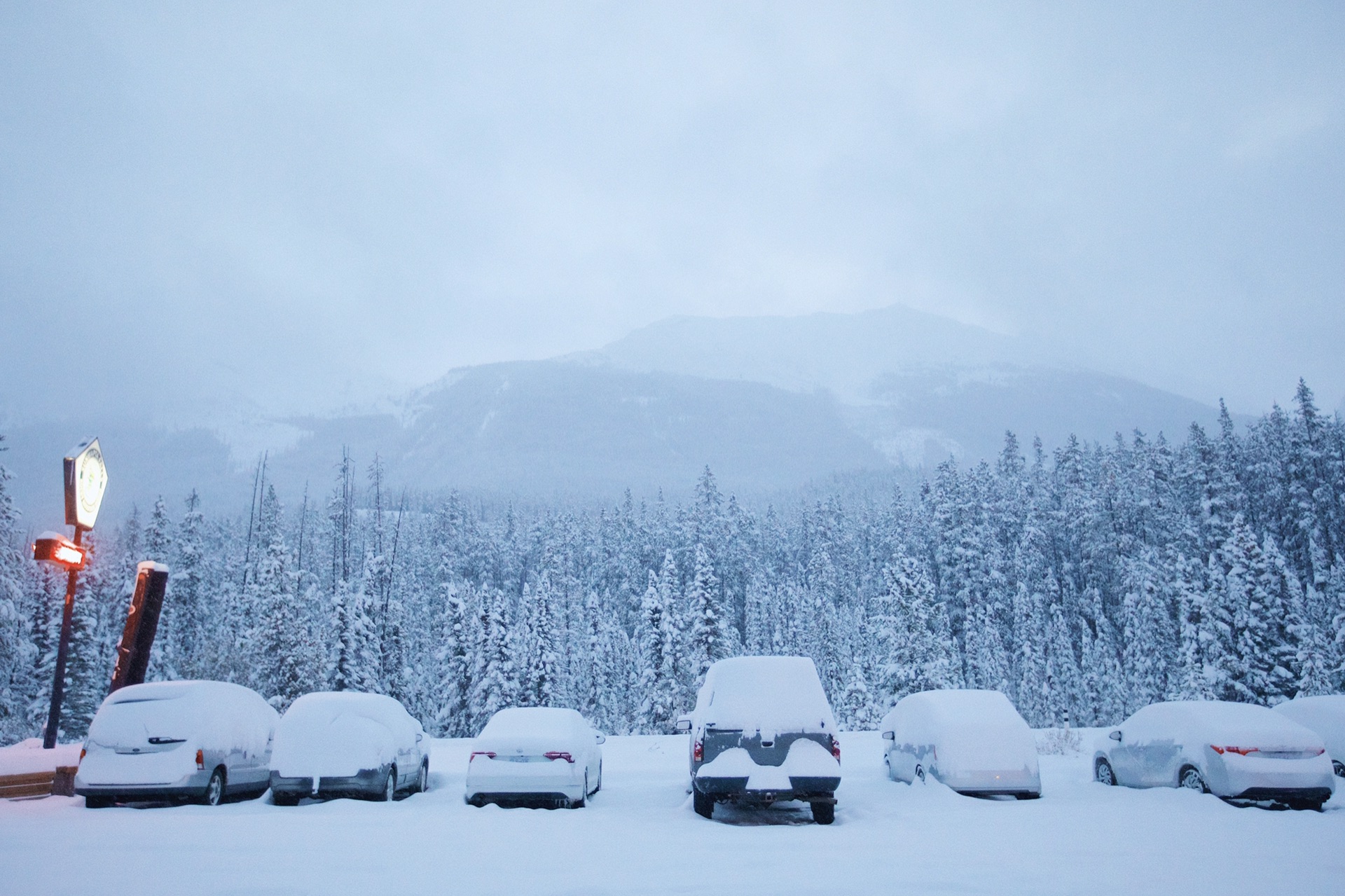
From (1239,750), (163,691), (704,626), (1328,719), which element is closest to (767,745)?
(1239,750)

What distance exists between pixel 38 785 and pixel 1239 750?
18.0m

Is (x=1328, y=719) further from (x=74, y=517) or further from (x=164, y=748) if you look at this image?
(x=74, y=517)

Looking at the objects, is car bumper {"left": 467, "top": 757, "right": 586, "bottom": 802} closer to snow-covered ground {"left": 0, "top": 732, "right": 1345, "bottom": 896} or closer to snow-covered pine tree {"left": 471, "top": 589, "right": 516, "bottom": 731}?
snow-covered ground {"left": 0, "top": 732, "right": 1345, "bottom": 896}

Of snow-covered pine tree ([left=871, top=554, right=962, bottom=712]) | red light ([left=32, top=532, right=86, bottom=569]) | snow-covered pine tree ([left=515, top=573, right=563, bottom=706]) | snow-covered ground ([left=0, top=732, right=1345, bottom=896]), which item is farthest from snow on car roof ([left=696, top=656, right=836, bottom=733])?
snow-covered pine tree ([left=515, top=573, right=563, bottom=706])

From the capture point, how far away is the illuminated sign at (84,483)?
1745 centimetres

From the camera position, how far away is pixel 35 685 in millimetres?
50656

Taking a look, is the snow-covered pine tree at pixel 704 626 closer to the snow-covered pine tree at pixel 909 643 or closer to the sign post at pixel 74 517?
the snow-covered pine tree at pixel 909 643

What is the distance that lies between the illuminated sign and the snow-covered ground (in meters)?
7.41

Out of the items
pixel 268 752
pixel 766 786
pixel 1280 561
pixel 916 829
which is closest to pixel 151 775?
pixel 268 752

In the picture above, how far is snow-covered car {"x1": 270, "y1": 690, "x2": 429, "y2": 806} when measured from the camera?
11914 millimetres

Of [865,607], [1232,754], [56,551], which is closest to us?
[1232,754]

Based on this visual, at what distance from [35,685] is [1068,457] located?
237ft

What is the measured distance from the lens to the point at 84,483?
17.9 m

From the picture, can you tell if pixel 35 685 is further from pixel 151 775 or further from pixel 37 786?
pixel 151 775
